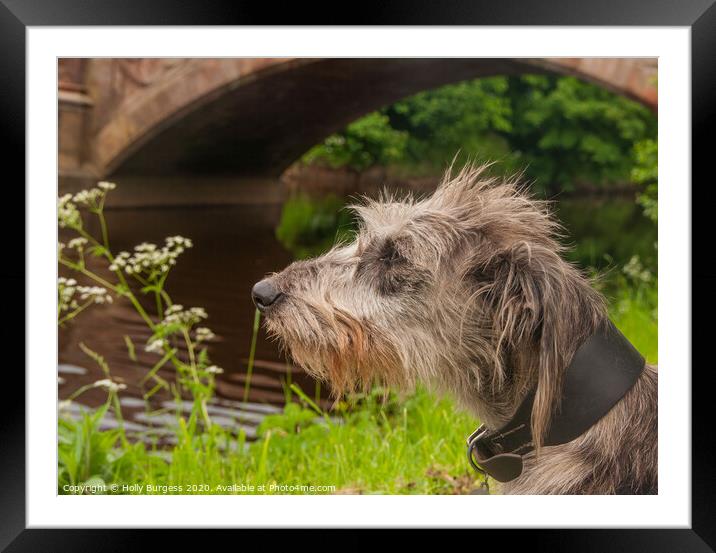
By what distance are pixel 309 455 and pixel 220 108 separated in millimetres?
11668

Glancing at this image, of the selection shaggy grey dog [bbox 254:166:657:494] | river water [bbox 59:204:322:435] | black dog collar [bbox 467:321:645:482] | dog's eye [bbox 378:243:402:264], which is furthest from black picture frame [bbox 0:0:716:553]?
river water [bbox 59:204:322:435]

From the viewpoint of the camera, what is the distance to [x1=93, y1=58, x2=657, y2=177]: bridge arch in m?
13.0

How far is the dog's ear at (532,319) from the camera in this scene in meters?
2.65

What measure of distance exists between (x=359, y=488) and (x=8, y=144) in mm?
2400

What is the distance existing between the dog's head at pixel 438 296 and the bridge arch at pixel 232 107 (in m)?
7.85

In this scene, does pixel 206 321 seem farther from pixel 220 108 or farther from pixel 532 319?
pixel 220 108

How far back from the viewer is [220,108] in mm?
15672

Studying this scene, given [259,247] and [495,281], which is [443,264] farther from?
[259,247]

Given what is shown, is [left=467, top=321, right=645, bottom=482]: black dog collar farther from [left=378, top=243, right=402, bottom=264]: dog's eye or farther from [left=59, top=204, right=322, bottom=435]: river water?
[left=59, top=204, right=322, bottom=435]: river water

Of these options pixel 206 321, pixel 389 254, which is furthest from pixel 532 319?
pixel 206 321
